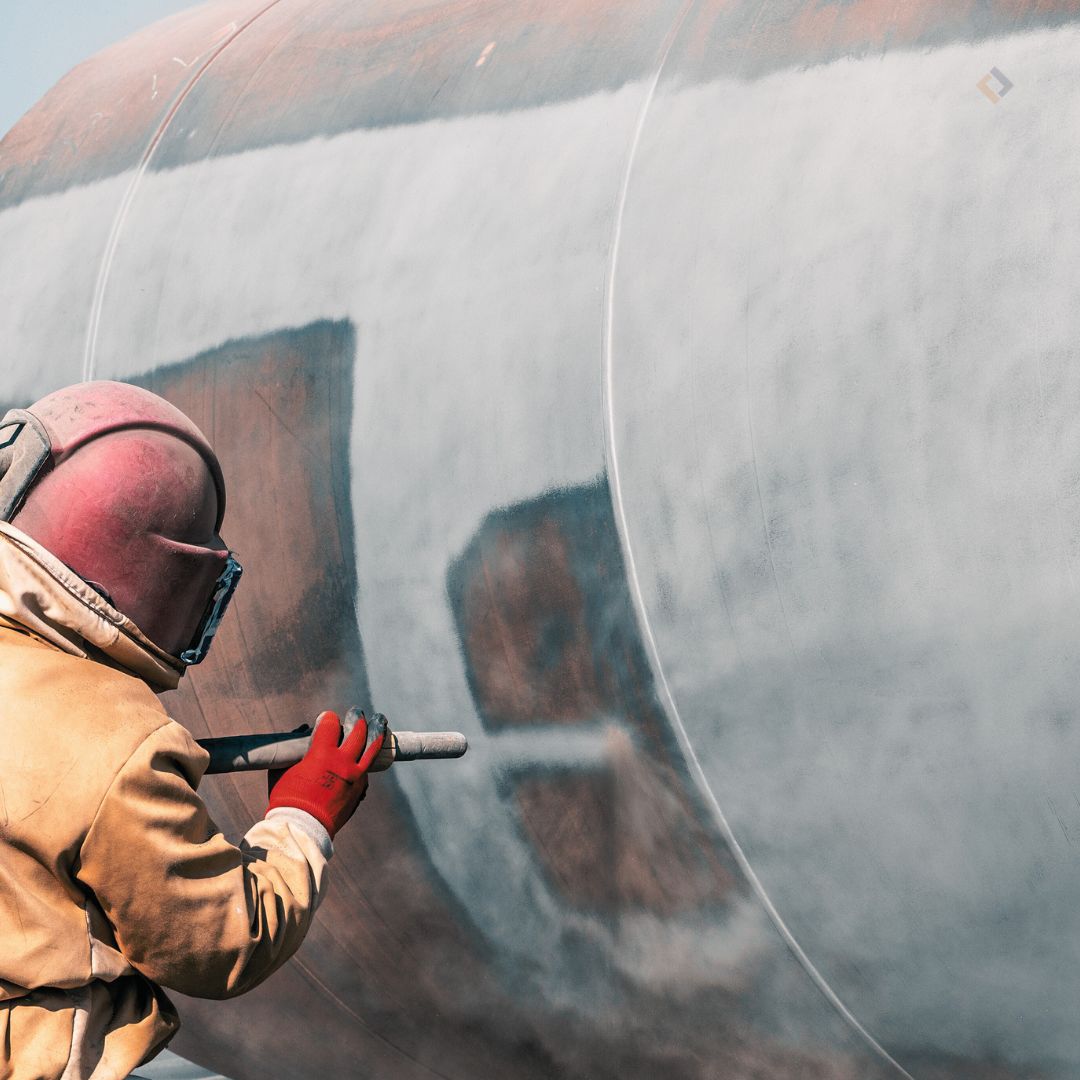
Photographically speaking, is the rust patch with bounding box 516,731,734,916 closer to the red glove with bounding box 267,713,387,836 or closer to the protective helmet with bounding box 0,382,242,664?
the red glove with bounding box 267,713,387,836

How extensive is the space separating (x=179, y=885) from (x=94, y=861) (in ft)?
0.24

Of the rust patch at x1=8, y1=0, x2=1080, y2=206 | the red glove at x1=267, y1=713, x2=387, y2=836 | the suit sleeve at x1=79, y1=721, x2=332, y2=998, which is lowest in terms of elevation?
the red glove at x1=267, y1=713, x2=387, y2=836

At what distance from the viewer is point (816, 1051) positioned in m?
1.38

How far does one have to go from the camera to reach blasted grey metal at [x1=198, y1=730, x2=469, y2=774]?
1.33 metres

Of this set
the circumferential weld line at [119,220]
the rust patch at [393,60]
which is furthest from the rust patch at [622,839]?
the circumferential weld line at [119,220]

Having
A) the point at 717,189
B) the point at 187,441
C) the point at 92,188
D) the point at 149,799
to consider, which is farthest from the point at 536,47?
the point at 149,799

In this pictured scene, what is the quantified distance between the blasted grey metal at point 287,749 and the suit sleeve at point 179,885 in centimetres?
10

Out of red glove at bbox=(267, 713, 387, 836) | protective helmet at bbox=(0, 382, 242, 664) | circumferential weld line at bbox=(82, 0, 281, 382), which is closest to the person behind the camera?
protective helmet at bbox=(0, 382, 242, 664)

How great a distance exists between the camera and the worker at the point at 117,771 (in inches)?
44.1

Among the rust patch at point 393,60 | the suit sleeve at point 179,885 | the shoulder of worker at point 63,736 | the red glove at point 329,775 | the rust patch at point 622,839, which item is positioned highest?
the rust patch at point 393,60

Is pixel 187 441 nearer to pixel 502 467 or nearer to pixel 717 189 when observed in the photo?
pixel 502 467

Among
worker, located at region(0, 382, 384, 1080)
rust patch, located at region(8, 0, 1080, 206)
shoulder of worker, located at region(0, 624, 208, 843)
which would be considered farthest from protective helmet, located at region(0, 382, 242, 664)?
rust patch, located at region(8, 0, 1080, 206)

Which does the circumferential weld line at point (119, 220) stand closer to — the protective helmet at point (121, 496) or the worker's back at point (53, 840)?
the protective helmet at point (121, 496)

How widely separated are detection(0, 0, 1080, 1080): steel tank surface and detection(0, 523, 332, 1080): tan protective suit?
40 centimetres
